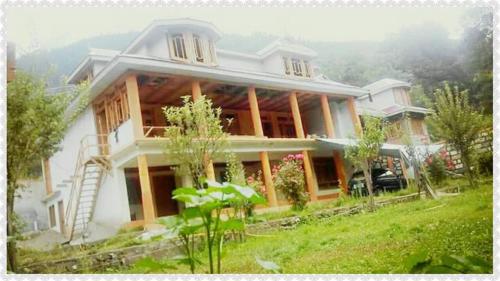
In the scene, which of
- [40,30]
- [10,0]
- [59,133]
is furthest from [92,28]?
[59,133]

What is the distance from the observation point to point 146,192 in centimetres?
466

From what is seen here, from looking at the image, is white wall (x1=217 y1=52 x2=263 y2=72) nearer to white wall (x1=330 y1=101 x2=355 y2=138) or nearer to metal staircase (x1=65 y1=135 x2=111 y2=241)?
white wall (x1=330 y1=101 x2=355 y2=138)

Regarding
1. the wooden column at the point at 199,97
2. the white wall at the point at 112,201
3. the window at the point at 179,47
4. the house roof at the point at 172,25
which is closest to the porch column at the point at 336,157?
the wooden column at the point at 199,97

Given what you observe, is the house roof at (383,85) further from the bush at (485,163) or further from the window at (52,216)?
the window at (52,216)

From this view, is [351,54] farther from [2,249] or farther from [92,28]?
[2,249]

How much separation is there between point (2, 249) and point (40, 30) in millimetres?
2159

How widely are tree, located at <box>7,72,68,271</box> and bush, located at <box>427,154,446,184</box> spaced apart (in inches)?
147

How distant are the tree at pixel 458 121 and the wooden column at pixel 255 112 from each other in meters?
1.99

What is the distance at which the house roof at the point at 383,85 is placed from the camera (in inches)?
194

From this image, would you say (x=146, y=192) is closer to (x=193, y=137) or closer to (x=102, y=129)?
(x=193, y=137)

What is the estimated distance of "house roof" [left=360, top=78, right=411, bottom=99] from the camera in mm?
4921

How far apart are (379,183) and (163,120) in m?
2.51

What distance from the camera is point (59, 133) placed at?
440 centimetres

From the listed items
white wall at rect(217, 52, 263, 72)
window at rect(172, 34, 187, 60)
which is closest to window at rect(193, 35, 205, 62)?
window at rect(172, 34, 187, 60)
